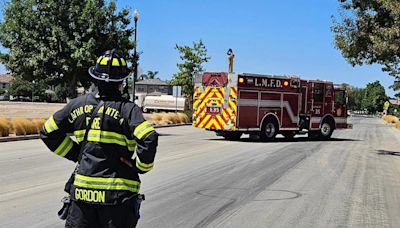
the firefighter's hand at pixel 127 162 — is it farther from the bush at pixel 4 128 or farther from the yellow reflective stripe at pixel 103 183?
the bush at pixel 4 128

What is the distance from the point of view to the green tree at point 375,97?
135375mm

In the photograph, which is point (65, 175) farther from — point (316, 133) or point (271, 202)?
point (316, 133)

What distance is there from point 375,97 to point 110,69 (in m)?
140

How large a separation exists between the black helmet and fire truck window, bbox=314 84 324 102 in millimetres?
21187

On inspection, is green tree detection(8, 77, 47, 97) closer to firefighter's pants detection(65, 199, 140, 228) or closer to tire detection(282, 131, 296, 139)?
tire detection(282, 131, 296, 139)

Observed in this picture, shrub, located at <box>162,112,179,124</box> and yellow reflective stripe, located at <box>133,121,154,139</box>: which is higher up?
yellow reflective stripe, located at <box>133,121,154,139</box>

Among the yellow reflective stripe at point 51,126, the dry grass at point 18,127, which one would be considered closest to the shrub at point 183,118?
the dry grass at point 18,127

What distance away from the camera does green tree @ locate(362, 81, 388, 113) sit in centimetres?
13538

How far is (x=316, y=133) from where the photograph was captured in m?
25.1

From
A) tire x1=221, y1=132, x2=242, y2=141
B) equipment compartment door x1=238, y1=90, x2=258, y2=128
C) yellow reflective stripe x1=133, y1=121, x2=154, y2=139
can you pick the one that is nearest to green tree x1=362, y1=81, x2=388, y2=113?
tire x1=221, y1=132, x2=242, y2=141

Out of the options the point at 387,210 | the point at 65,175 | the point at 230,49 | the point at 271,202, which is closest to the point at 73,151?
the point at 271,202

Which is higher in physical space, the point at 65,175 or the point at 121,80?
the point at 121,80

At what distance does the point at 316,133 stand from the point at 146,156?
2253 centimetres

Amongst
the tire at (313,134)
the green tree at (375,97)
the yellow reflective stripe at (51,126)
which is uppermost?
the green tree at (375,97)
